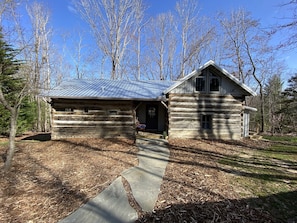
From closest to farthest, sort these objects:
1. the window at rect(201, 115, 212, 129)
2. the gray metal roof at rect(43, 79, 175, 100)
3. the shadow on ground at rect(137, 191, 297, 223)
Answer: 1. the shadow on ground at rect(137, 191, 297, 223)
2. the gray metal roof at rect(43, 79, 175, 100)
3. the window at rect(201, 115, 212, 129)

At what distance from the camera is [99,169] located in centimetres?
667

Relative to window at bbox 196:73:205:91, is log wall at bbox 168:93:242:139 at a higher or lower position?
lower

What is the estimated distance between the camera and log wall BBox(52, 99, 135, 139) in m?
12.4

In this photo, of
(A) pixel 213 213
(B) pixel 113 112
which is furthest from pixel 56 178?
(B) pixel 113 112

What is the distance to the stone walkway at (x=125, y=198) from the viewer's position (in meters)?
3.76

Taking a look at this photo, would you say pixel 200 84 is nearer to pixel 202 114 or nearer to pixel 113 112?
pixel 202 114

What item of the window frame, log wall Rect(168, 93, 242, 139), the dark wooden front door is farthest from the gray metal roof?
the window frame

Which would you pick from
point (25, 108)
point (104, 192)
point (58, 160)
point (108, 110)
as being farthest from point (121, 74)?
point (104, 192)

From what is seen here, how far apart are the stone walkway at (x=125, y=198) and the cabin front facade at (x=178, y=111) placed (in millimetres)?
5395

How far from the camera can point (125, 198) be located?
4.57m

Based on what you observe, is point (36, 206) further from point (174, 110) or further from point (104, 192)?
point (174, 110)

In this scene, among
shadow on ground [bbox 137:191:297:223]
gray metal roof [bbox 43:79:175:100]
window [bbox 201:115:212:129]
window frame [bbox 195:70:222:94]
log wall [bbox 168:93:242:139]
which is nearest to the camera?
shadow on ground [bbox 137:191:297:223]

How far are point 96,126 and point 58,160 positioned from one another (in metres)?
4.94

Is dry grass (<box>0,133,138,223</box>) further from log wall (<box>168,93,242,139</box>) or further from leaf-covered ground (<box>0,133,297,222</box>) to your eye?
log wall (<box>168,93,242,139</box>)
